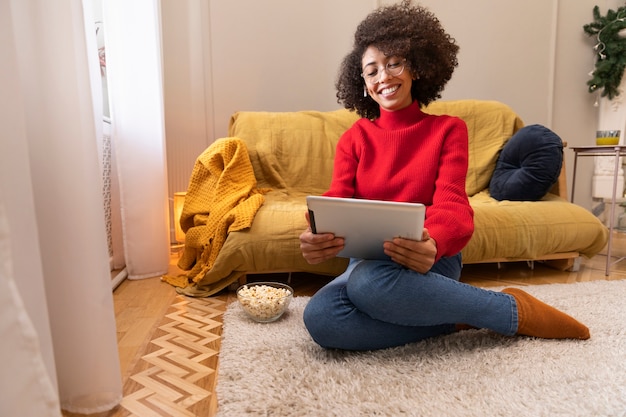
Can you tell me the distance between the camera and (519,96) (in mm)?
2781

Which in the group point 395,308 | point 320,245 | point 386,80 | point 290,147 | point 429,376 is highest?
point 386,80

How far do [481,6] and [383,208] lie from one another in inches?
97.2

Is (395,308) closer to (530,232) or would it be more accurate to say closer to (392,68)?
(392,68)

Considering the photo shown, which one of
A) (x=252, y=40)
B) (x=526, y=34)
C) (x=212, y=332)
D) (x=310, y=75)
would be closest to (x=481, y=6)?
(x=526, y=34)

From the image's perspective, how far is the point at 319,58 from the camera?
2545mm

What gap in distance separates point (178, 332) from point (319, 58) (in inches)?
74.8

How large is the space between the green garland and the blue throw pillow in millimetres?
1218

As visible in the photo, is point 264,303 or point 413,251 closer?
point 413,251

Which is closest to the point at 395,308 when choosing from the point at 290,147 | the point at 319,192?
the point at 319,192

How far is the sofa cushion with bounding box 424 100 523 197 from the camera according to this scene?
215cm

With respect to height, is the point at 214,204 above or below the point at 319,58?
below

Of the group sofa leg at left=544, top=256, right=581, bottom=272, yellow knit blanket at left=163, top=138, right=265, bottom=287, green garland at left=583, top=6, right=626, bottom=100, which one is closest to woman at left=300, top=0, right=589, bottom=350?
yellow knit blanket at left=163, top=138, right=265, bottom=287

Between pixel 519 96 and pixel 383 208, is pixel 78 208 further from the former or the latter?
pixel 519 96

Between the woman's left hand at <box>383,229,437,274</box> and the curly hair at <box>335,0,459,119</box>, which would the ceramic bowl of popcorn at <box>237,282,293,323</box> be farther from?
the curly hair at <box>335,0,459,119</box>
